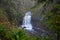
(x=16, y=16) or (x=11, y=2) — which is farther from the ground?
(x=11, y=2)

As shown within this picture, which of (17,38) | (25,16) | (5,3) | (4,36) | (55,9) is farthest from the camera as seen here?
(25,16)

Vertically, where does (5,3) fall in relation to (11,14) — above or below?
above

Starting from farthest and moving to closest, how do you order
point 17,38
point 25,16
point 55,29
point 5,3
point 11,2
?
1. point 25,16
2. point 11,2
3. point 5,3
4. point 17,38
5. point 55,29

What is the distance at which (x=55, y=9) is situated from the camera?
6.18m

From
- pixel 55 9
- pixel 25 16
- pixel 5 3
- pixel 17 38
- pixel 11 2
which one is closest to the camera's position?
pixel 55 9

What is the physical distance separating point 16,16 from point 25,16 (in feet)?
13.2

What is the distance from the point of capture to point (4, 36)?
9977 millimetres

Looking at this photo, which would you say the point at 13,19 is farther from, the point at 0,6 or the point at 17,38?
the point at 17,38

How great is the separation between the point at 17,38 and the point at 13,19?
1138 centimetres

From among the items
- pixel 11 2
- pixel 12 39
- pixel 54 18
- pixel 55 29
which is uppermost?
pixel 11 2

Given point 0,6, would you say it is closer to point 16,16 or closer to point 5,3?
point 5,3

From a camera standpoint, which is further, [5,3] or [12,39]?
[5,3]

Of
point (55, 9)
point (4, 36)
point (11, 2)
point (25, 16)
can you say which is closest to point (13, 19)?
point (11, 2)

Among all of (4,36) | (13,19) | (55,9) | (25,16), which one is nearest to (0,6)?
(13,19)
